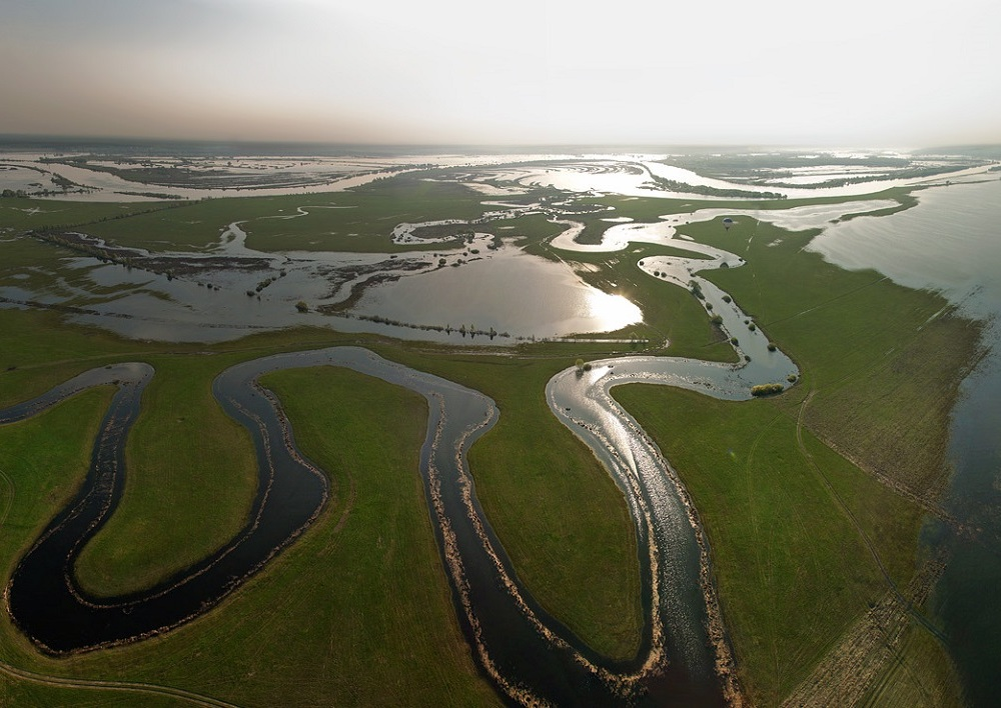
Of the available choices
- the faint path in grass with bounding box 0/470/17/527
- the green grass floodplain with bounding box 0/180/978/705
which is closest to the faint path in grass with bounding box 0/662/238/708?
the green grass floodplain with bounding box 0/180/978/705

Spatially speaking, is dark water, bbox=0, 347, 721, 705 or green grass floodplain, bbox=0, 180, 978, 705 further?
green grass floodplain, bbox=0, 180, 978, 705

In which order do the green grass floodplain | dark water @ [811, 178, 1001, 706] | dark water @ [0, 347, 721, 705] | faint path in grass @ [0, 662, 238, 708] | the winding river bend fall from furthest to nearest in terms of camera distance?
1. dark water @ [811, 178, 1001, 706]
2. the winding river bend
3. the green grass floodplain
4. dark water @ [0, 347, 721, 705]
5. faint path in grass @ [0, 662, 238, 708]

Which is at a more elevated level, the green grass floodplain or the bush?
the bush

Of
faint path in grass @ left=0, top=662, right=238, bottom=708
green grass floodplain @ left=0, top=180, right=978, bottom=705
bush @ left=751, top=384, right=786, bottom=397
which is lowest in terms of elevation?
faint path in grass @ left=0, top=662, right=238, bottom=708

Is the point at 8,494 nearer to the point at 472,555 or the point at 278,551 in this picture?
the point at 278,551

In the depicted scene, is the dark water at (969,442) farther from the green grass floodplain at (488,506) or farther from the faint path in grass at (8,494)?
the faint path in grass at (8,494)

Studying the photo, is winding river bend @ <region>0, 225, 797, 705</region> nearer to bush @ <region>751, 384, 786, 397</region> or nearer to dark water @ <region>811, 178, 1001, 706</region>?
bush @ <region>751, 384, 786, 397</region>

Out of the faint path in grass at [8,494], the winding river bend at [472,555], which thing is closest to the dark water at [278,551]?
the winding river bend at [472,555]

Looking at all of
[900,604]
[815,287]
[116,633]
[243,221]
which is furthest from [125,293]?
[815,287]

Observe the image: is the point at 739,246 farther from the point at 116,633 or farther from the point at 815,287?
the point at 116,633
